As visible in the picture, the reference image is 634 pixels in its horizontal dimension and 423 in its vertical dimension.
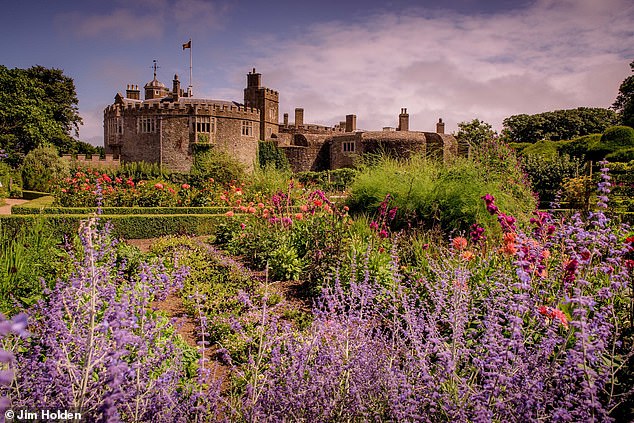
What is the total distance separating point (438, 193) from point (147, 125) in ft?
93.4

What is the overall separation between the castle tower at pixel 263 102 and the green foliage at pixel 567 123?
81.3 ft

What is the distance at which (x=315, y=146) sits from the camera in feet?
117

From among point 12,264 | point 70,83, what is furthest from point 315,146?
point 12,264

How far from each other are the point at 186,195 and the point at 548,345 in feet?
47.1

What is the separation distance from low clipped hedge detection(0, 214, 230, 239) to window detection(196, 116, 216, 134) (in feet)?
69.8

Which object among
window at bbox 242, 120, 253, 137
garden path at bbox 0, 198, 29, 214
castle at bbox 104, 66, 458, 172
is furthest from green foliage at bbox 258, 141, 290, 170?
garden path at bbox 0, 198, 29, 214

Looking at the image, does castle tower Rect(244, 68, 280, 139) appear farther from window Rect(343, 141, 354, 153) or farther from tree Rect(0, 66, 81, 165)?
tree Rect(0, 66, 81, 165)

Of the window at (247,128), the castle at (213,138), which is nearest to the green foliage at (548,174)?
the castle at (213,138)

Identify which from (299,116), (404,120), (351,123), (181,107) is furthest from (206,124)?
(404,120)

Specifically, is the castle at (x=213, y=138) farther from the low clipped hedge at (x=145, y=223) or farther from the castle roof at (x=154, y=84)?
the low clipped hedge at (x=145, y=223)

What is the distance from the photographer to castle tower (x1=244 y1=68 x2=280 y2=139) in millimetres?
37219

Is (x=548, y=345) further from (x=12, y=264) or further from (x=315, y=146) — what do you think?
(x=315, y=146)

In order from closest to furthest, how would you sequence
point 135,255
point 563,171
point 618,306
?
point 618,306
point 135,255
point 563,171

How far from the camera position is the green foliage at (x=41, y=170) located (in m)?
25.0
